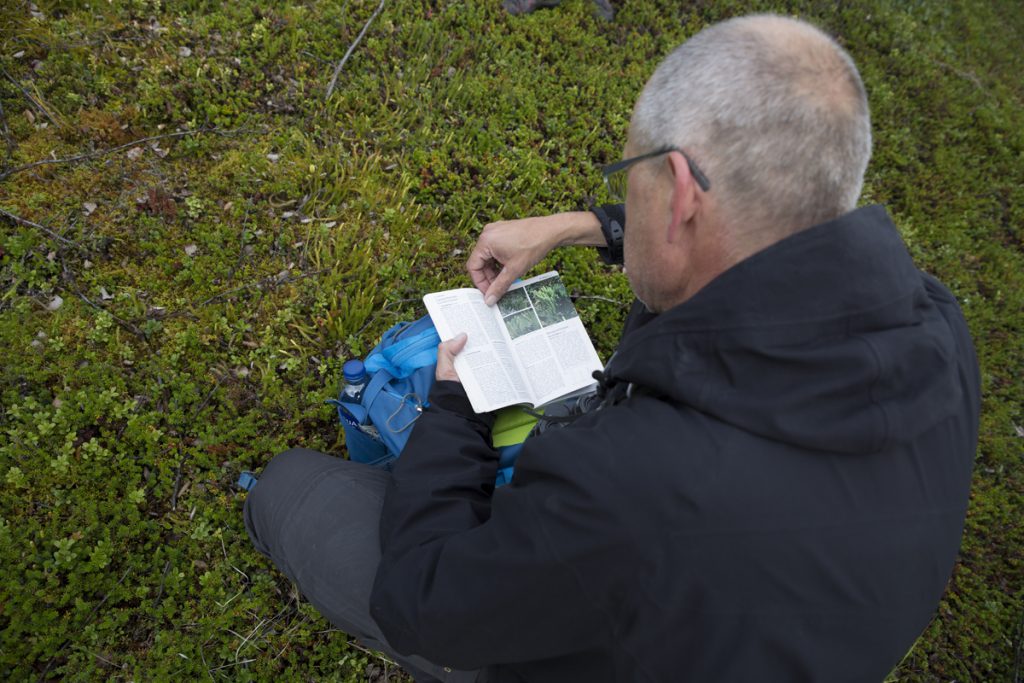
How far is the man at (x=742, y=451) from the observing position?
1487 millimetres

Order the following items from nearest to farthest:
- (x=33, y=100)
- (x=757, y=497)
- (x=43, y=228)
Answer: (x=757, y=497) → (x=43, y=228) → (x=33, y=100)

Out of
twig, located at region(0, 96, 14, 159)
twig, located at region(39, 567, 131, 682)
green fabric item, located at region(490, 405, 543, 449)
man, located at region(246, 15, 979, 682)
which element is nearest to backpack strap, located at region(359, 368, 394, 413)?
green fabric item, located at region(490, 405, 543, 449)

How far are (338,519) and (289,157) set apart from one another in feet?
9.43

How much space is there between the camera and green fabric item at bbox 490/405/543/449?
288cm

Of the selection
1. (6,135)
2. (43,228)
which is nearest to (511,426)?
(43,228)

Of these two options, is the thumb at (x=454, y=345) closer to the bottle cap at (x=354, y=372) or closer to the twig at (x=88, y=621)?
the bottle cap at (x=354, y=372)

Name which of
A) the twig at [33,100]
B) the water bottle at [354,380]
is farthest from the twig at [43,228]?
the water bottle at [354,380]

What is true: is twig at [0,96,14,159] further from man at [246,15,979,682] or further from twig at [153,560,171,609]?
man at [246,15,979,682]

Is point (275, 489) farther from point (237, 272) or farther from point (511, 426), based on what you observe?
point (237, 272)

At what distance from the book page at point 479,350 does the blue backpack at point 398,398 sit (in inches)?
5.9

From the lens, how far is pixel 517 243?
3070 mm

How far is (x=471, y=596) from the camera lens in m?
1.75

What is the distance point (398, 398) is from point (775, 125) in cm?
203

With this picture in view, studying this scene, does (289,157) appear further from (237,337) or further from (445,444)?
(445,444)
